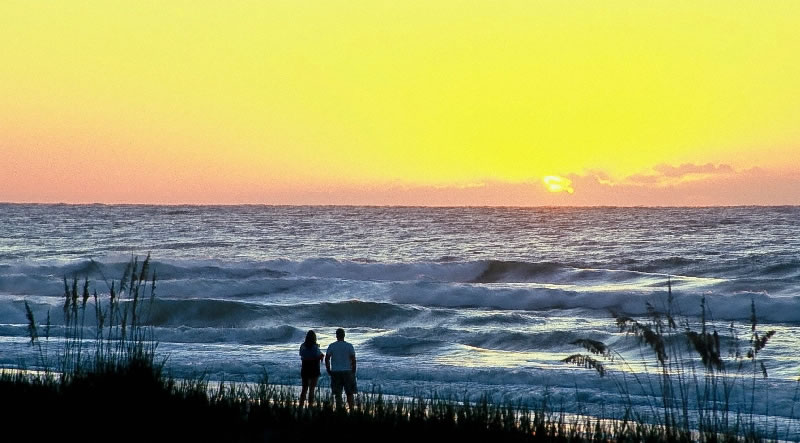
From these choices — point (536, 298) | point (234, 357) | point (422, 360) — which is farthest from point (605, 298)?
point (234, 357)

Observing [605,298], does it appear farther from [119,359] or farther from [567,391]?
[119,359]

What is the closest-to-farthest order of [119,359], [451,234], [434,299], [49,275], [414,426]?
1. [414,426]
2. [119,359]
3. [434,299]
4. [49,275]
5. [451,234]

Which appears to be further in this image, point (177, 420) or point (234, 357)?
point (234, 357)

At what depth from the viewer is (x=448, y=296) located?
38094mm

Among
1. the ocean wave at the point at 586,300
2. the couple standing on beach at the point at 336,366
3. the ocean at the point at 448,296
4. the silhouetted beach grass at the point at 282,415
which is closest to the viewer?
the silhouetted beach grass at the point at 282,415

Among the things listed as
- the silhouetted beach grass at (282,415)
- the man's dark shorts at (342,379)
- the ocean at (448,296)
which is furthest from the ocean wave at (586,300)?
the silhouetted beach grass at (282,415)

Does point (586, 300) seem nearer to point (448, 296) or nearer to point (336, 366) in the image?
point (448, 296)

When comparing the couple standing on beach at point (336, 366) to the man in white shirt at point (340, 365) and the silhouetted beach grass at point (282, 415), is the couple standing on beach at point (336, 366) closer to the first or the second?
the man in white shirt at point (340, 365)

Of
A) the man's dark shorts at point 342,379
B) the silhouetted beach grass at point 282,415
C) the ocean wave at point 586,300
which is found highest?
the silhouetted beach grass at point 282,415

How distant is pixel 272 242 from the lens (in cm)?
6912

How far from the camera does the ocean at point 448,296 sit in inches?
694

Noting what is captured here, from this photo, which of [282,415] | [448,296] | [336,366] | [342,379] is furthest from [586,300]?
[282,415]

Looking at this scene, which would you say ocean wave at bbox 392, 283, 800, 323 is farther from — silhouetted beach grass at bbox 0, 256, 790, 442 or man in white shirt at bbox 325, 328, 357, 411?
silhouetted beach grass at bbox 0, 256, 790, 442

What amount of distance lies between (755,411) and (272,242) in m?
56.3
